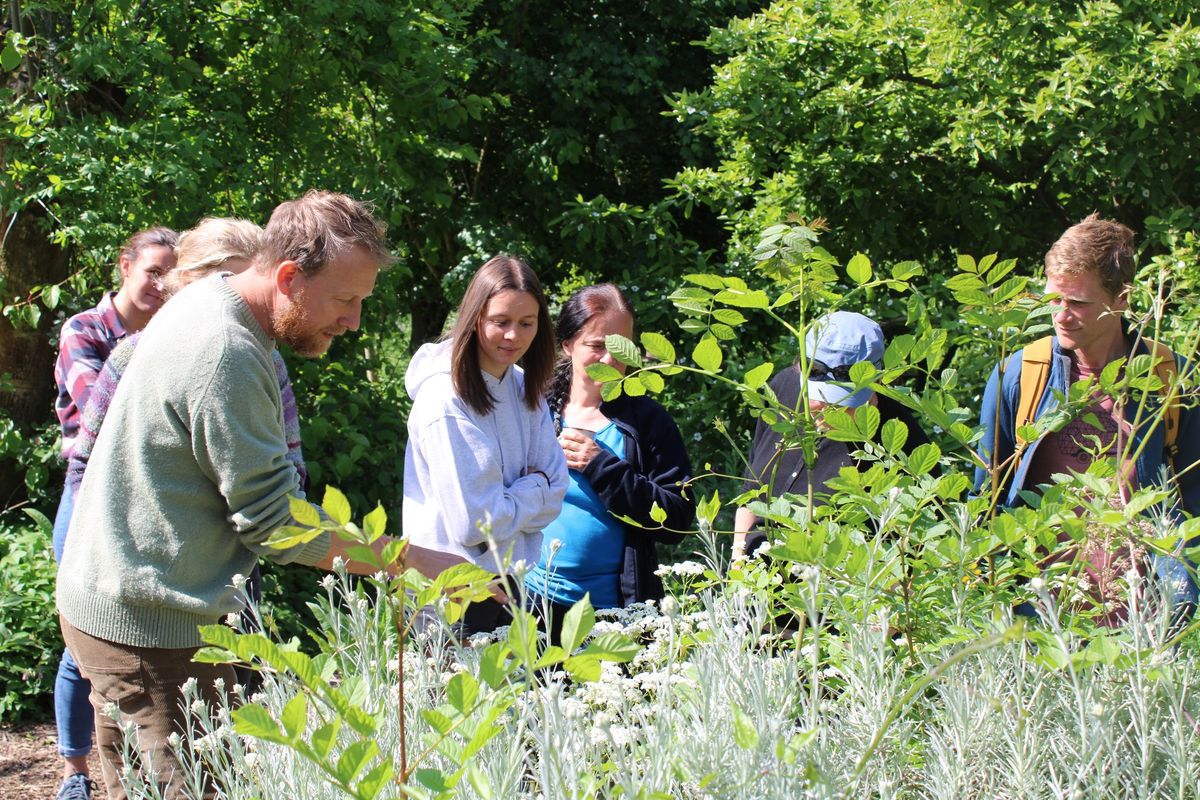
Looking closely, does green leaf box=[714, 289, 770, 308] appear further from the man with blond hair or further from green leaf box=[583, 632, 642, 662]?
the man with blond hair

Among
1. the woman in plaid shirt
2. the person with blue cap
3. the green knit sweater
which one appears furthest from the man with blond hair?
the woman in plaid shirt

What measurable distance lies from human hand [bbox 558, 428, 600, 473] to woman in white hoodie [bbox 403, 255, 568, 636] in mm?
212

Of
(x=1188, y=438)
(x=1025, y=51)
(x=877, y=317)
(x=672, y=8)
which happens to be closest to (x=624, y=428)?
(x=1188, y=438)

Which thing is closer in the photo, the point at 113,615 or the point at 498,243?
the point at 113,615

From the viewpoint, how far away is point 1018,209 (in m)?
6.66

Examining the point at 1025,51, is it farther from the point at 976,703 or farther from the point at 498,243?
the point at 976,703

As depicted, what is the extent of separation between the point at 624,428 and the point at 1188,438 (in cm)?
166

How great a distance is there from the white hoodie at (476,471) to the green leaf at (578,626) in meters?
1.78

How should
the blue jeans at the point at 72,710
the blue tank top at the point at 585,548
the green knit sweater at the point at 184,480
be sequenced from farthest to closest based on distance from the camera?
the blue jeans at the point at 72,710 < the blue tank top at the point at 585,548 < the green knit sweater at the point at 184,480

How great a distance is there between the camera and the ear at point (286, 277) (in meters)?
2.42

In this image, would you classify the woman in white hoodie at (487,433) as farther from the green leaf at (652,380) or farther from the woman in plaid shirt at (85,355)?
the green leaf at (652,380)

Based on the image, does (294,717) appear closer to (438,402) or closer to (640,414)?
(438,402)

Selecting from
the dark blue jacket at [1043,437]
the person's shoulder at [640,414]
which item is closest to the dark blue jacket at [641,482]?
the person's shoulder at [640,414]

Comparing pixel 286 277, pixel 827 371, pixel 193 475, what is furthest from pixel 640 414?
pixel 193 475
